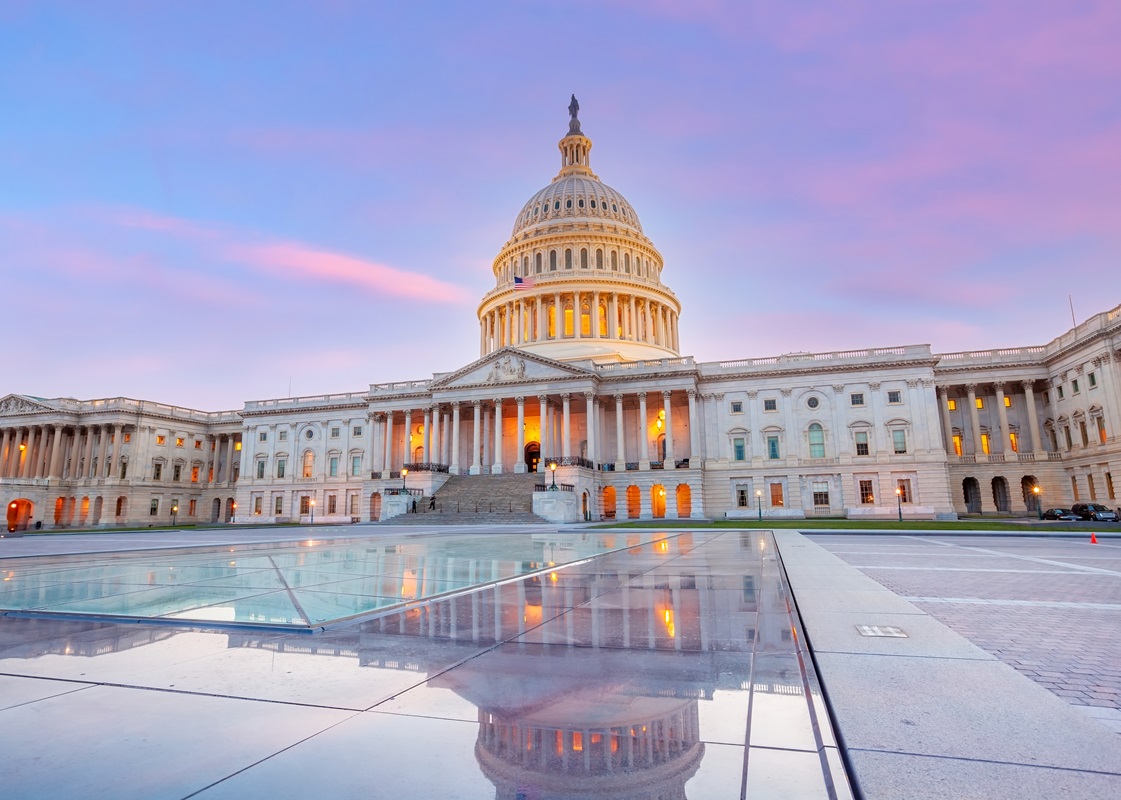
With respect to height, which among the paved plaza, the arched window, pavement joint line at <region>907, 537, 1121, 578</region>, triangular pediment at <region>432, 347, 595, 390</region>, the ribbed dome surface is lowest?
pavement joint line at <region>907, 537, 1121, 578</region>

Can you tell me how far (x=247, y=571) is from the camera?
12805 millimetres

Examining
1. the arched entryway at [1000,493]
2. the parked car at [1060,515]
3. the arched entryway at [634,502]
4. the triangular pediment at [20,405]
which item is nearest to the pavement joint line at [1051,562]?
the parked car at [1060,515]

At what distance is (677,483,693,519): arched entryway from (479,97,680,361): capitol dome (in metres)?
20.3

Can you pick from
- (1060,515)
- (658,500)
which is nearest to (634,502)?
(658,500)

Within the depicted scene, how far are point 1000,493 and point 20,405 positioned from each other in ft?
394

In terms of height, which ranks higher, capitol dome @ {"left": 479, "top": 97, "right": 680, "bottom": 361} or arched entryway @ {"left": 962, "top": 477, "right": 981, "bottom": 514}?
capitol dome @ {"left": 479, "top": 97, "right": 680, "bottom": 361}

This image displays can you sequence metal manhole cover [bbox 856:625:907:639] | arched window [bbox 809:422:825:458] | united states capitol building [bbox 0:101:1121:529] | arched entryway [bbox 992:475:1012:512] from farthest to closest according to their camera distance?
arched entryway [bbox 992:475:1012:512]
arched window [bbox 809:422:825:458]
united states capitol building [bbox 0:101:1121:529]
metal manhole cover [bbox 856:625:907:639]

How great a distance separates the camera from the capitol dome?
279 feet

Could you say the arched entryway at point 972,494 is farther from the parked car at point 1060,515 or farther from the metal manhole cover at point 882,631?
the metal manhole cover at point 882,631

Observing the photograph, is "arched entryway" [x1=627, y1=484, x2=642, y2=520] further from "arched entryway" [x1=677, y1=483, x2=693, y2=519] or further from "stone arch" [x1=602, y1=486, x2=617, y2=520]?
"arched entryway" [x1=677, y1=483, x2=693, y2=519]

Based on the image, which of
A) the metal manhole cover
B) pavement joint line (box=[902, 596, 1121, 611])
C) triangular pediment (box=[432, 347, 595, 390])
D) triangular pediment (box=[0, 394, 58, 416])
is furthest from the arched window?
triangular pediment (box=[0, 394, 58, 416])

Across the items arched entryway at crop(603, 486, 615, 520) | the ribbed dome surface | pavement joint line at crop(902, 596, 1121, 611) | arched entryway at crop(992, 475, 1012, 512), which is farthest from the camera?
the ribbed dome surface

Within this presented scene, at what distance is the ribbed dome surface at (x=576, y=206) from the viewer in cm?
9488

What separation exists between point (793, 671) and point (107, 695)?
→ 16.4ft
